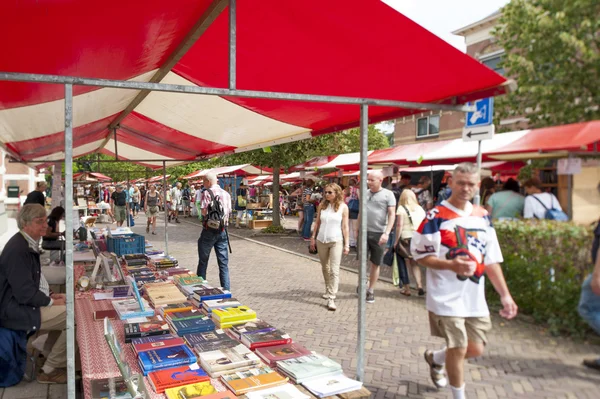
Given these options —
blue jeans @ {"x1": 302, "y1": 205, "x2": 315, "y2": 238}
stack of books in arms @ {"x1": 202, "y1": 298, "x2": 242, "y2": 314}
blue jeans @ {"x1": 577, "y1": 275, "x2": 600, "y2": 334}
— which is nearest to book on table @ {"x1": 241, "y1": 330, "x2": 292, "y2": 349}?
stack of books in arms @ {"x1": 202, "y1": 298, "x2": 242, "y2": 314}

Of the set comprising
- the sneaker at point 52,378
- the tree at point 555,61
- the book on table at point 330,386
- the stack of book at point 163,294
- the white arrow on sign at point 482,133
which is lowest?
the sneaker at point 52,378

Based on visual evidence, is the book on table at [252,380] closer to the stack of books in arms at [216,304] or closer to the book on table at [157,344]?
the book on table at [157,344]

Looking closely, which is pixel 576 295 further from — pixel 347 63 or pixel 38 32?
pixel 38 32

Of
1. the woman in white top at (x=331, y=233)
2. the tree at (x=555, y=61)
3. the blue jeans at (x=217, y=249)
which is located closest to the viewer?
the woman in white top at (x=331, y=233)

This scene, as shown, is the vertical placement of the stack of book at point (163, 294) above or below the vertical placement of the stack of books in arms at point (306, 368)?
above

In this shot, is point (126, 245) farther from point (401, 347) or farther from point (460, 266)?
point (460, 266)

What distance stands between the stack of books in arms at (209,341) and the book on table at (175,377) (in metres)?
0.28

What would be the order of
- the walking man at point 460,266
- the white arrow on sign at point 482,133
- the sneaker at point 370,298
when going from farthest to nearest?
the sneaker at point 370,298 → the white arrow on sign at point 482,133 → the walking man at point 460,266

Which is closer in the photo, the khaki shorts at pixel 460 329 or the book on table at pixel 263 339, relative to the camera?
the khaki shorts at pixel 460 329

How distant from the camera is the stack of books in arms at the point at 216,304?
4.02m

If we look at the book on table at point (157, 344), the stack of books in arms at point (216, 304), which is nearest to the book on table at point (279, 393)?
the book on table at point (157, 344)

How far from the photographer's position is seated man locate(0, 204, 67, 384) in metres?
3.66

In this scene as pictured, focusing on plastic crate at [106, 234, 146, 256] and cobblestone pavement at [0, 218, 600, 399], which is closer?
cobblestone pavement at [0, 218, 600, 399]

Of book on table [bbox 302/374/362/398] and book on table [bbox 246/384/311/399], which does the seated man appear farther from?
book on table [bbox 302/374/362/398]
